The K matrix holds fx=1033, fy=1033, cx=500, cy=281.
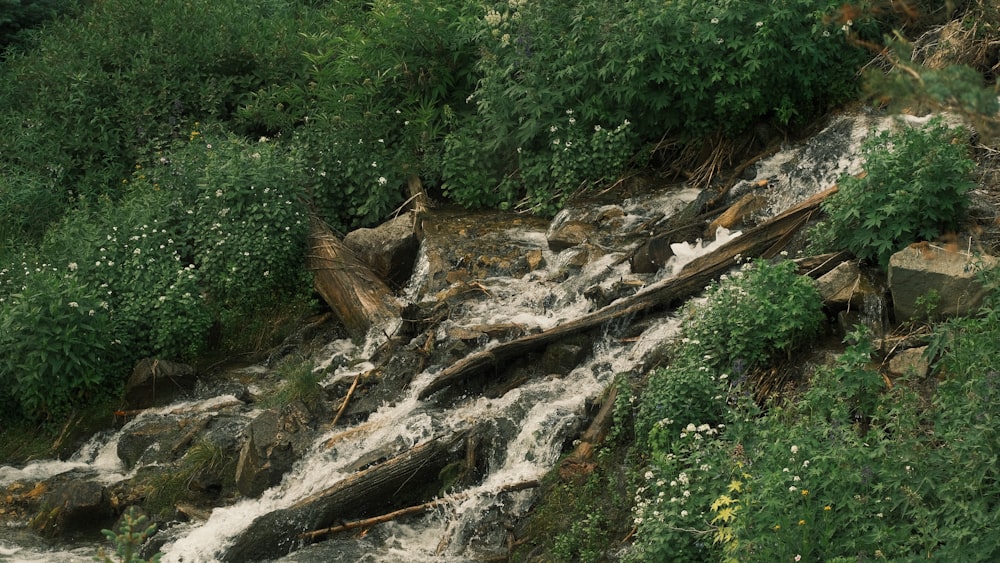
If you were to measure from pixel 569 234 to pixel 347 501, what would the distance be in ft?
12.1

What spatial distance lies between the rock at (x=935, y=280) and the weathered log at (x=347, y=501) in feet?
10.4

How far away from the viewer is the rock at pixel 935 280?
6199mm

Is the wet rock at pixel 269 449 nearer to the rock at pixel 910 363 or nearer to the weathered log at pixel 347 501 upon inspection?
the weathered log at pixel 347 501

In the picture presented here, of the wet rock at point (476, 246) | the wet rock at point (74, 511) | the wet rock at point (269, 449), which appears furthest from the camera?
the wet rock at point (476, 246)

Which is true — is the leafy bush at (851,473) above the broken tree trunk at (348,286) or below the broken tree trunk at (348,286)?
below

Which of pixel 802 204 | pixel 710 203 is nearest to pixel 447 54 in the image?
pixel 710 203

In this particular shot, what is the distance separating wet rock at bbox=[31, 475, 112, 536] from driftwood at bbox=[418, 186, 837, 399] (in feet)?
9.03

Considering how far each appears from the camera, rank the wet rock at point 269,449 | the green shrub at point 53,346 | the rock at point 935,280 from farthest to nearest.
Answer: the green shrub at point 53,346 → the wet rock at point 269,449 → the rock at point 935,280

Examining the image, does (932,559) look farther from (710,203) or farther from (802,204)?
(710,203)

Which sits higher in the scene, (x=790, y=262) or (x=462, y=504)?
(x=790, y=262)

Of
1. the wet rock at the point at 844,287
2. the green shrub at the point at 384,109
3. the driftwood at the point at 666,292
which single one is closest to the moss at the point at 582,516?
the driftwood at the point at 666,292

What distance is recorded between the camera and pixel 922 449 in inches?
202

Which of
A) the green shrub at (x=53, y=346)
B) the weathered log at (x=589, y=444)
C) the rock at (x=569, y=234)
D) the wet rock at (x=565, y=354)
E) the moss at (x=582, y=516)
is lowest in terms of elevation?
the moss at (x=582, y=516)

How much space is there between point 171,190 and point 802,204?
664cm
